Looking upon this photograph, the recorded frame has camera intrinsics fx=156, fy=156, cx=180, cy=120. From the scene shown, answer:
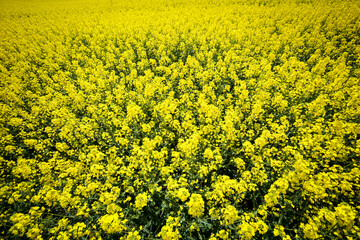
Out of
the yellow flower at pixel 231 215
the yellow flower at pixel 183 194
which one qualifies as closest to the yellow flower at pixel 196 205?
the yellow flower at pixel 183 194

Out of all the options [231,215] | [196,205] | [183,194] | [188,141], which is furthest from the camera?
[188,141]

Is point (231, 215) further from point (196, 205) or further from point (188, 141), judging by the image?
point (188, 141)

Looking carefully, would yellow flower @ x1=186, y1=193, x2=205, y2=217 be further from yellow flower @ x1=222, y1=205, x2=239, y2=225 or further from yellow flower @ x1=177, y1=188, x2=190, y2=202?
yellow flower @ x1=222, y1=205, x2=239, y2=225

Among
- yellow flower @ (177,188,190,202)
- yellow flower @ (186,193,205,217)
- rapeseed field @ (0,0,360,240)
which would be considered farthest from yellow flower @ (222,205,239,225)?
yellow flower @ (177,188,190,202)

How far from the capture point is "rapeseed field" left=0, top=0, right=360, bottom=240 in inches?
149

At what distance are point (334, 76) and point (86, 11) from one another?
116 feet

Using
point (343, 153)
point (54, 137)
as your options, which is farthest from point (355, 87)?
point (54, 137)

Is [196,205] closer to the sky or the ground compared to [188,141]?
closer to the ground

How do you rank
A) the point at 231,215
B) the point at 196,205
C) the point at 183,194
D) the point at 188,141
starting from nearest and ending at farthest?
the point at 231,215
the point at 196,205
the point at 183,194
the point at 188,141

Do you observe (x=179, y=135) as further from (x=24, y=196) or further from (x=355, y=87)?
(x=355, y=87)

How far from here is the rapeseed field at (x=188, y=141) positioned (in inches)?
149

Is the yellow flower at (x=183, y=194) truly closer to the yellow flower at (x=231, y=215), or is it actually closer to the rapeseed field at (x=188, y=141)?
the rapeseed field at (x=188, y=141)

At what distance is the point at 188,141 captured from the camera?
4969 mm

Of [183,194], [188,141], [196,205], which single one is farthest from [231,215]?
[188,141]
